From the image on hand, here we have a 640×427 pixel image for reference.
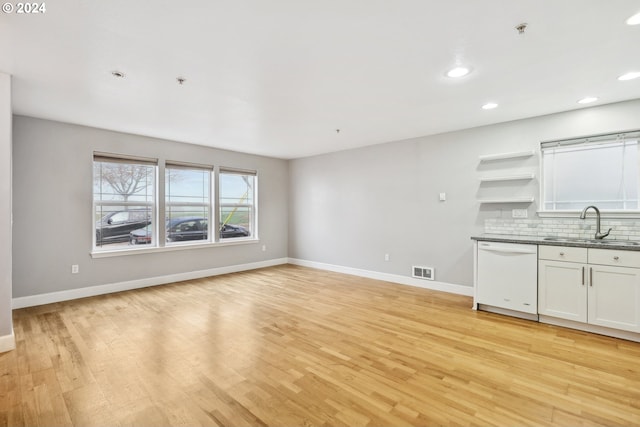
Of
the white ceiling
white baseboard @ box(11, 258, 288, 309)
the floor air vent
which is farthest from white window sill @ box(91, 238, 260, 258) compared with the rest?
the floor air vent

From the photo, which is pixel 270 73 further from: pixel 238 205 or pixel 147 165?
pixel 238 205

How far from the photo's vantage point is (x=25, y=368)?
7.77 ft

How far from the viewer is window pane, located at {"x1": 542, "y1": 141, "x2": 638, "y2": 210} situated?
3.34 meters

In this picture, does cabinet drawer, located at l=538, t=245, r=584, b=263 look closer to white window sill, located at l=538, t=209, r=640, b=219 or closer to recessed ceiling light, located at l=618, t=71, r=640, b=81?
white window sill, located at l=538, t=209, r=640, b=219

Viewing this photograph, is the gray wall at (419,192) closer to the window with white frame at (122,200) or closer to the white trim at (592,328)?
the white trim at (592,328)

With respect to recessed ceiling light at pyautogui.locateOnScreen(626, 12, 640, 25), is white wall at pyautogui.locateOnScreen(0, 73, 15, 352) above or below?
below

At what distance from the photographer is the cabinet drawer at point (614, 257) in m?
2.81

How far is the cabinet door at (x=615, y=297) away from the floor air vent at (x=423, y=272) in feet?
6.49

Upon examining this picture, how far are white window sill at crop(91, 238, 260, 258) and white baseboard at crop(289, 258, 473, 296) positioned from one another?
1.47 metres

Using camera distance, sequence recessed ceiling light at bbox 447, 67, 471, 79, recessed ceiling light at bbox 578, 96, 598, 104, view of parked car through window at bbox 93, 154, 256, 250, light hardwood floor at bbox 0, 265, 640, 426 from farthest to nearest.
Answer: view of parked car through window at bbox 93, 154, 256, 250 → recessed ceiling light at bbox 578, 96, 598, 104 → recessed ceiling light at bbox 447, 67, 471, 79 → light hardwood floor at bbox 0, 265, 640, 426

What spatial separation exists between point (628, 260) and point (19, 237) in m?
6.86

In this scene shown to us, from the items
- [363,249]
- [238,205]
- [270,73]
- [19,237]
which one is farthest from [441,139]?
[19,237]

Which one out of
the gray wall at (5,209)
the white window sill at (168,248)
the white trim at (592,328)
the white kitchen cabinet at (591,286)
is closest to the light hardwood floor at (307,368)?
the white trim at (592,328)

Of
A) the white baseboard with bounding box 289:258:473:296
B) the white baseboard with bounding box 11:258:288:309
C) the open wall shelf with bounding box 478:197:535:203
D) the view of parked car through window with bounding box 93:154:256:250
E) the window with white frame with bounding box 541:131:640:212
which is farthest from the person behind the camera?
the view of parked car through window with bounding box 93:154:256:250
